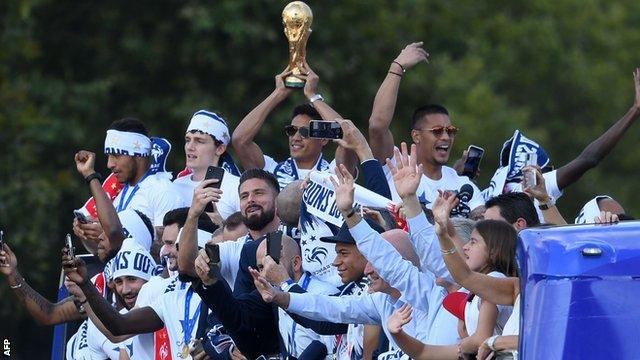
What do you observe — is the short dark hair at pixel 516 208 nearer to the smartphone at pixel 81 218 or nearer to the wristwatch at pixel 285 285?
the wristwatch at pixel 285 285

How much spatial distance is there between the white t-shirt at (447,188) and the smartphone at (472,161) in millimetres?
230

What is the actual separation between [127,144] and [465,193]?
2.96 m

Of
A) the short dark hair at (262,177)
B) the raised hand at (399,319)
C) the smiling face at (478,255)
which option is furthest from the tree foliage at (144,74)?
the smiling face at (478,255)

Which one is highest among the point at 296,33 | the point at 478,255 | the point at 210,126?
the point at 296,33

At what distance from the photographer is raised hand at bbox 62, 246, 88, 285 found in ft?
40.4

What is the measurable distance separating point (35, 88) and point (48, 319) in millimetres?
12623

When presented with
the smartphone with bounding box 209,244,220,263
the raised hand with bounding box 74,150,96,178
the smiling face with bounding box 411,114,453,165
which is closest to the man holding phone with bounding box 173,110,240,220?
the raised hand with bounding box 74,150,96,178

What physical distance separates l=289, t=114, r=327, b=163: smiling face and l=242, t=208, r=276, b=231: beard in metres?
1.19

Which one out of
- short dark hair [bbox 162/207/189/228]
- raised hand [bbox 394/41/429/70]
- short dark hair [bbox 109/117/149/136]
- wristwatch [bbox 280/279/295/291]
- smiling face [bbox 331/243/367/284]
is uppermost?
short dark hair [bbox 109/117/149/136]

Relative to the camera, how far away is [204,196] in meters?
11.7

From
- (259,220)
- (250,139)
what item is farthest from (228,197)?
(259,220)

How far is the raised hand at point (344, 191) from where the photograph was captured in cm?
1070

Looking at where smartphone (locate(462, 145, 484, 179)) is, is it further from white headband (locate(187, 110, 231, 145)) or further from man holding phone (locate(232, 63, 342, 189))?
white headband (locate(187, 110, 231, 145))

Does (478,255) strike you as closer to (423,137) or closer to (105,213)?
(423,137)
